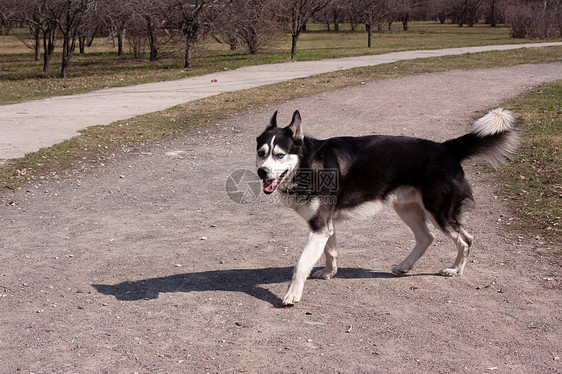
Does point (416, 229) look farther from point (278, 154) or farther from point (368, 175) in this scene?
point (278, 154)

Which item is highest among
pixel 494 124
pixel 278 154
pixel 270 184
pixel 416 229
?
pixel 494 124

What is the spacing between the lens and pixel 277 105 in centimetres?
1485

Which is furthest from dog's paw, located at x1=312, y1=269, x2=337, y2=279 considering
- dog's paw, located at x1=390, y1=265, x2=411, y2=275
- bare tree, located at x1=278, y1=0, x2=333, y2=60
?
bare tree, located at x1=278, y1=0, x2=333, y2=60

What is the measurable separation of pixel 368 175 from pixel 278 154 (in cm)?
82

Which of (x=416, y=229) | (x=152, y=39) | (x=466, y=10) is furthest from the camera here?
(x=466, y=10)

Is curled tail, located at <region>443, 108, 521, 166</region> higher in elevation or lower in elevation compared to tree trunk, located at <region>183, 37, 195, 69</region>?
lower

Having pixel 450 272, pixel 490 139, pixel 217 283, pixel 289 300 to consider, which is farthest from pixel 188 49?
pixel 289 300

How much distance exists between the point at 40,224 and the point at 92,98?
1026cm

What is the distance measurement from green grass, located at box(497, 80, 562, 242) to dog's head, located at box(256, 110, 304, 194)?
302cm

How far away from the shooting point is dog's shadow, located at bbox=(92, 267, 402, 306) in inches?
207

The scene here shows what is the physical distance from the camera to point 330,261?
18.2 feet

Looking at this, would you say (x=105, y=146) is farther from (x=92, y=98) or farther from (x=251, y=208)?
(x=92, y=98)

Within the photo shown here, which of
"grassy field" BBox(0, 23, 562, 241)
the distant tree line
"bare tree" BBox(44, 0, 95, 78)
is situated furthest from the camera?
the distant tree line

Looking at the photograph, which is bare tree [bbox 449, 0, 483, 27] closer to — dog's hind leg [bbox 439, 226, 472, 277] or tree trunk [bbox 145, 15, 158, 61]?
tree trunk [bbox 145, 15, 158, 61]
